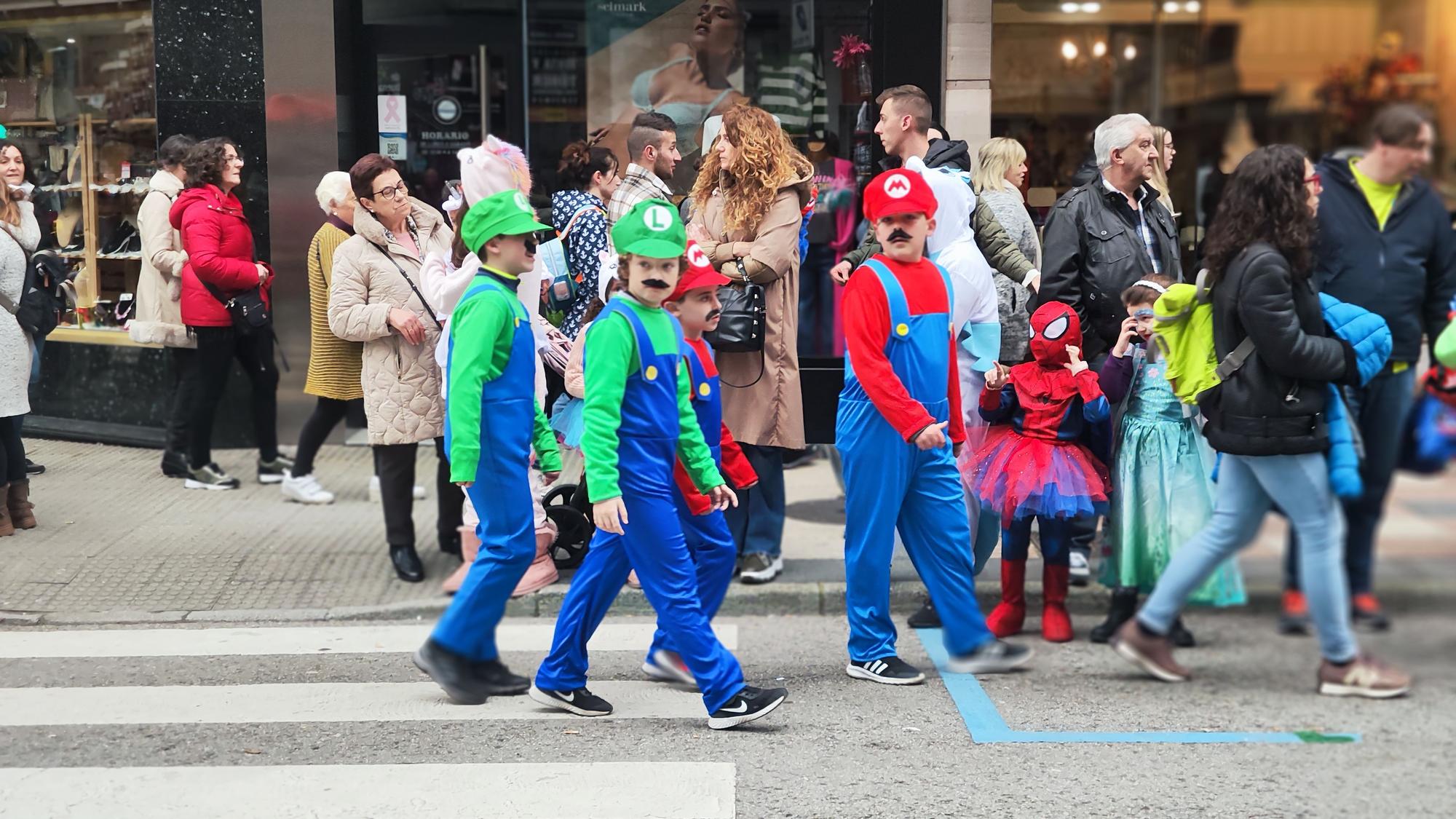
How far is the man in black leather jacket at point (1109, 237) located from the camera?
1435mm

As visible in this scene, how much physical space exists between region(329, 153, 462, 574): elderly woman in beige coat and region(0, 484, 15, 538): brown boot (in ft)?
3.73

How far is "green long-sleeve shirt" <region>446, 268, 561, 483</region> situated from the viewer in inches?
110

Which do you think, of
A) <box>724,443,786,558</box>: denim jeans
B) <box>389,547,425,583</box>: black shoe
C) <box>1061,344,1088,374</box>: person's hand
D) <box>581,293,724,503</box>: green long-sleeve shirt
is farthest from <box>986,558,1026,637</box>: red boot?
<box>389,547,425,583</box>: black shoe

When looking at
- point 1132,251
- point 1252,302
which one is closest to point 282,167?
point 1132,251

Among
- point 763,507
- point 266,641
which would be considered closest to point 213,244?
point 266,641

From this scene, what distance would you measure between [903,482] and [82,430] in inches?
122

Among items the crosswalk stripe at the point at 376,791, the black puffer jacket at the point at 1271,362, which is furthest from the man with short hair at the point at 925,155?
the black puffer jacket at the point at 1271,362

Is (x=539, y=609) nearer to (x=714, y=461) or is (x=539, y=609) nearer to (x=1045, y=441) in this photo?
(x=714, y=461)

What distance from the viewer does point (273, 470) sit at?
6.54 m

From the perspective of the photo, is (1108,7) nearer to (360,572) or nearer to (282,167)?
(282,167)

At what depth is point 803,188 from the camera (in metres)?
4.86

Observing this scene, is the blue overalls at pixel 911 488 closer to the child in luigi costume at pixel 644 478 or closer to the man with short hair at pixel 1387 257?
the child in luigi costume at pixel 644 478

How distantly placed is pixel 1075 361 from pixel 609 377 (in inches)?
51.7

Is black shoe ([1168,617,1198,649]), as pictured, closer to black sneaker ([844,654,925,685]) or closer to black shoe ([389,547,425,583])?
black sneaker ([844,654,925,685])
